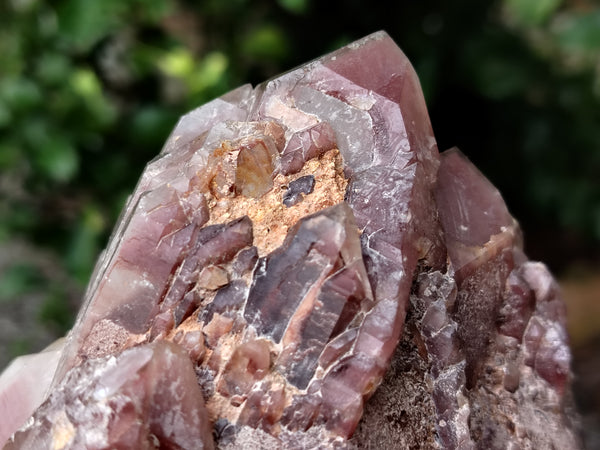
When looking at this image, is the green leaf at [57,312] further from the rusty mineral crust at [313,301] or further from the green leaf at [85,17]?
the rusty mineral crust at [313,301]

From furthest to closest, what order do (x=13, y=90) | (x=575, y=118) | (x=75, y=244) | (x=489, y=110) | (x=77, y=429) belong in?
(x=489, y=110) < (x=575, y=118) < (x=75, y=244) < (x=13, y=90) < (x=77, y=429)

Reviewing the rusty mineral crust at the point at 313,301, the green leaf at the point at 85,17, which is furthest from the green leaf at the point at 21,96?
the rusty mineral crust at the point at 313,301

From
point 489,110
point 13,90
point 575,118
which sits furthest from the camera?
point 489,110

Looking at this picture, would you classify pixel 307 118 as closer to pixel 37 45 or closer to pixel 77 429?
pixel 77 429

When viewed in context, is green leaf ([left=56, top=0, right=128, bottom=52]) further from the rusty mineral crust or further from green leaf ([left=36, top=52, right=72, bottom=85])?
the rusty mineral crust

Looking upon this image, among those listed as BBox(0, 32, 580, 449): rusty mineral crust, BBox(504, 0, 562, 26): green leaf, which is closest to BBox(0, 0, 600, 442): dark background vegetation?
BBox(504, 0, 562, 26): green leaf

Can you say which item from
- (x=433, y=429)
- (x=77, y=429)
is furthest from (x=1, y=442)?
(x=433, y=429)

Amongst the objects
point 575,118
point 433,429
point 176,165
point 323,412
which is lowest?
point 575,118
